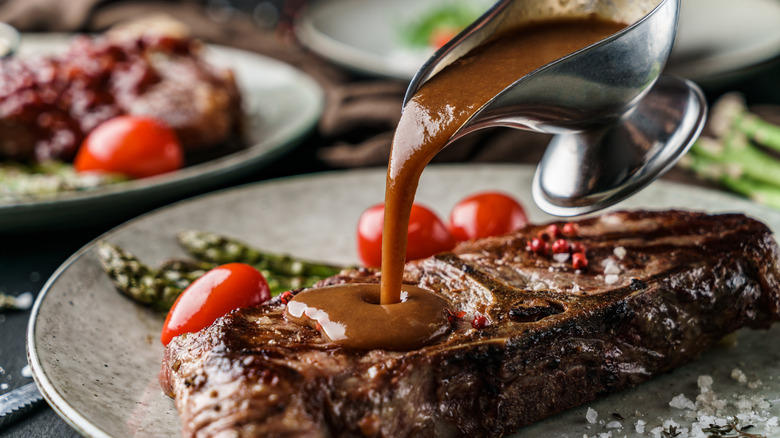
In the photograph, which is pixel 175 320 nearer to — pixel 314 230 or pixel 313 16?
pixel 314 230

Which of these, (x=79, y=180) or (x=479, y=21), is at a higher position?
(x=479, y=21)

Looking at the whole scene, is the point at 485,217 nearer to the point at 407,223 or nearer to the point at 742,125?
the point at 407,223

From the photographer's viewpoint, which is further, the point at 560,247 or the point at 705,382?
the point at 560,247

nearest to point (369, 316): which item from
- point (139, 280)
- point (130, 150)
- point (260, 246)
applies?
point (139, 280)

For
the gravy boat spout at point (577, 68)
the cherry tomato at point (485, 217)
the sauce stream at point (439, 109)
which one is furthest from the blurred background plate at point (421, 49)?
the sauce stream at point (439, 109)

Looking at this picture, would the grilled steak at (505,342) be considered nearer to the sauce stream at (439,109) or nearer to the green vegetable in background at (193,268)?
the sauce stream at (439,109)

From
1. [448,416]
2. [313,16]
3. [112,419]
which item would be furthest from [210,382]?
[313,16]
